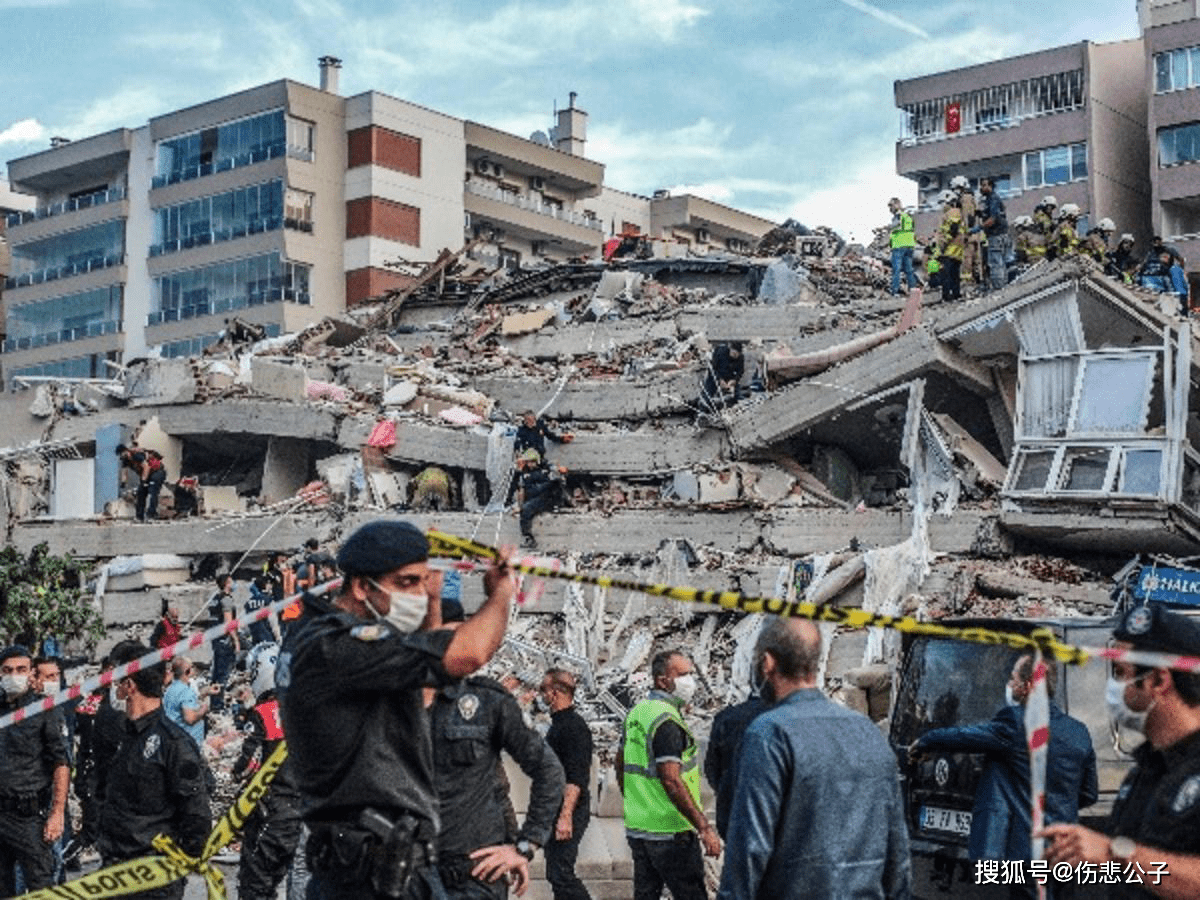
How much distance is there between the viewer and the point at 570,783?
8.48 meters

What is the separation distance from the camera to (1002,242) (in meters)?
22.3

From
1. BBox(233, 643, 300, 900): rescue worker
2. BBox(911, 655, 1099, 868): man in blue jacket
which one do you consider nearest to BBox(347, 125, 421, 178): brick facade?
BBox(233, 643, 300, 900): rescue worker

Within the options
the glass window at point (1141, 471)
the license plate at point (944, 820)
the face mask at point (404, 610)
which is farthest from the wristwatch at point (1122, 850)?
the glass window at point (1141, 471)

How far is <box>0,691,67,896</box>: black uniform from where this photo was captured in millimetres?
8008

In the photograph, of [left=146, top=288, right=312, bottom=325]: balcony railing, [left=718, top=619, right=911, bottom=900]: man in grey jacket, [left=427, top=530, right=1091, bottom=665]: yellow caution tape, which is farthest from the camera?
[left=146, top=288, right=312, bottom=325]: balcony railing

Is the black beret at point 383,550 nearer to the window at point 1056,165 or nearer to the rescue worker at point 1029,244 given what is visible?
the rescue worker at point 1029,244

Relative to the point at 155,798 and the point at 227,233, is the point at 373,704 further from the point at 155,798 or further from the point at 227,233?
the point at 227,233

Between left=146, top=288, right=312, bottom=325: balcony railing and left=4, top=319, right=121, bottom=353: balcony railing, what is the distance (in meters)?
2.21

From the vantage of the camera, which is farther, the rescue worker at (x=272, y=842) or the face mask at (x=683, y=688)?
the rescue worker at (x=272, y=842)

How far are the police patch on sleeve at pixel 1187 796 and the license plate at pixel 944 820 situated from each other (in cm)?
438

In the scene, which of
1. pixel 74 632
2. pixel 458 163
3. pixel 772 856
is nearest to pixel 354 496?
pixel 74 632

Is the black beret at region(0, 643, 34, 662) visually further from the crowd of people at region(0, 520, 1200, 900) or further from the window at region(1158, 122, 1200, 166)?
the window at region(1158, 122, 1200, 166)

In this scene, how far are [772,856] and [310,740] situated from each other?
1404 millimetres

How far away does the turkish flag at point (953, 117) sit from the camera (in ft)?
173
